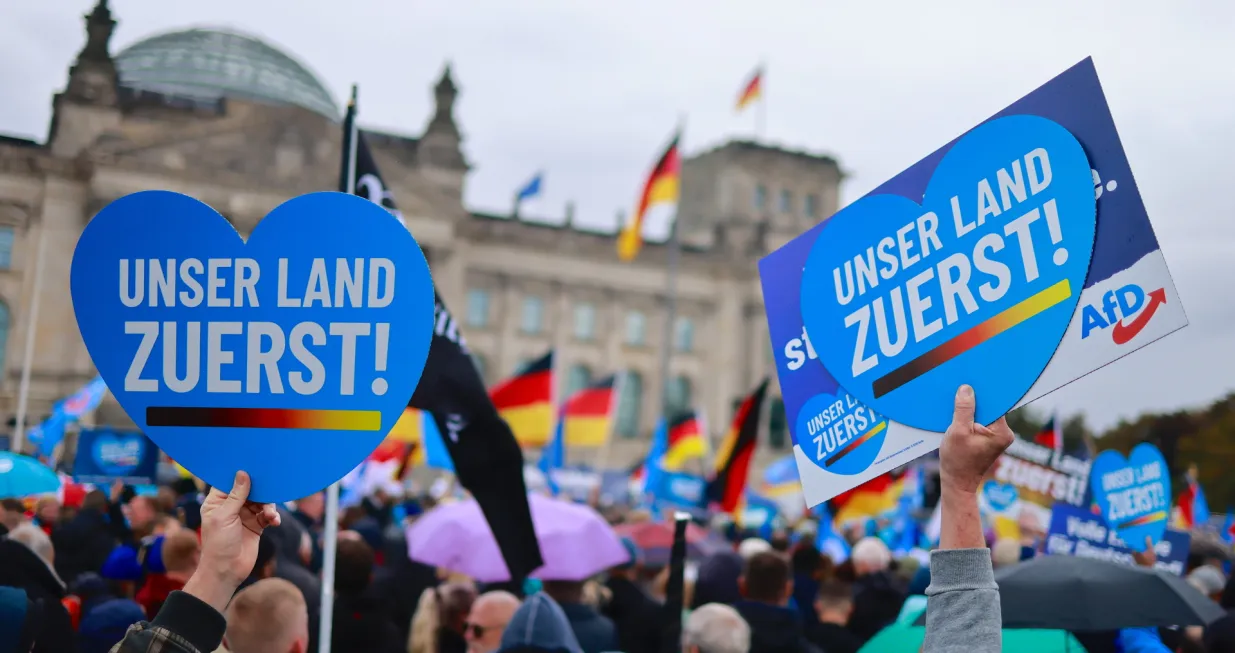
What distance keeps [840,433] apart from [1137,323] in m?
0.86

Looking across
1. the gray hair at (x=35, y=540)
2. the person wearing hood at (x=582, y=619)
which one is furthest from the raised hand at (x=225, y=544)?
the person wearing hood at (x=582, y=619)

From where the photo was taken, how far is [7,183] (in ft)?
152

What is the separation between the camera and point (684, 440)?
74.0 feet

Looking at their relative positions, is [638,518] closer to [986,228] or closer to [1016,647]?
[1016,647]

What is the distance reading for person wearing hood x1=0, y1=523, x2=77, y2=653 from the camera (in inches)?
186

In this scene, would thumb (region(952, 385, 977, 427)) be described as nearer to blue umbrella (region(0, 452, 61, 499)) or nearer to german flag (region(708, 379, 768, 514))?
blue umbrella (region(0, 452, 61, 499))

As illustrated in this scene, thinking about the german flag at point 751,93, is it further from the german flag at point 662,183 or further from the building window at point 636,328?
the building window at point 636,328

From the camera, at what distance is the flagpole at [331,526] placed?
4.53 m

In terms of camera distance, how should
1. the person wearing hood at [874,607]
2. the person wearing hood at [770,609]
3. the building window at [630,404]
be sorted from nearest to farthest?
the person wearing hood at [770,609]
the person wearing hood at [874,607]
the building window at [630,404]

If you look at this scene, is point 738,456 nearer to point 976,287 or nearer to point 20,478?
point 20,478

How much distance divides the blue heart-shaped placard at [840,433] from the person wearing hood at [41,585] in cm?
303

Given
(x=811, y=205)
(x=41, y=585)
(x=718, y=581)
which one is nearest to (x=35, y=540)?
(x=41, y=585)

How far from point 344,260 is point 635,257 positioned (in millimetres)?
56002

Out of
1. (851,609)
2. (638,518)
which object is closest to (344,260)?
(851,609)
